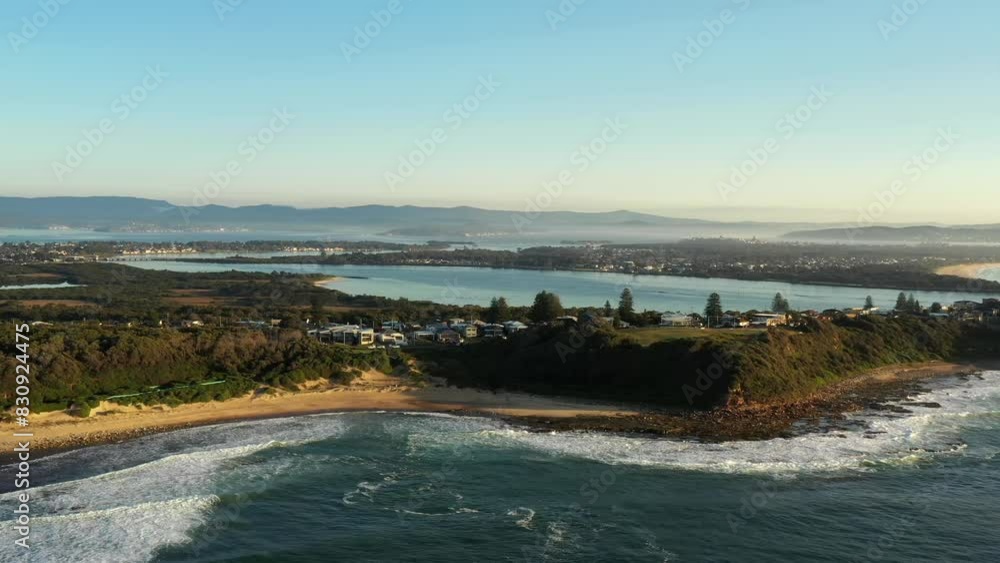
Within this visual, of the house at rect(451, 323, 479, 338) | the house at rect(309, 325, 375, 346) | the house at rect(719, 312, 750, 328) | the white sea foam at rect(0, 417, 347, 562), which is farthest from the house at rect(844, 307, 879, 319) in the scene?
the white sea foam at rect(0, 417, 347, 562)

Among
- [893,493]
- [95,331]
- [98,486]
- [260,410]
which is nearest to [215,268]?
[95,331]

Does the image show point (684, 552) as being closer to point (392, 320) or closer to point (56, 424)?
point (56, 424)

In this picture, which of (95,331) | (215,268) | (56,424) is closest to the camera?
(56,424)

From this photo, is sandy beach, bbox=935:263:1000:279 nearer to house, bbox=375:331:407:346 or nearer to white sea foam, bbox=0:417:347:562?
house, bbox=375:331:407:346

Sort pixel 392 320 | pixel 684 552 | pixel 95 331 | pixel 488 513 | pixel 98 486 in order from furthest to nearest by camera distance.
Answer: pixel 392 320 → pixel 95 331 → pixel 98 486 → pixel 488 513 → pixel 684 552

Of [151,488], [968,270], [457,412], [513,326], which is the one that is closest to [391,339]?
[513,326]

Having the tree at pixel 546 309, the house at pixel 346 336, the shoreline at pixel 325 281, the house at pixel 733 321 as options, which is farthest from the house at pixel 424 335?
the shoreline at pixel 325 281
